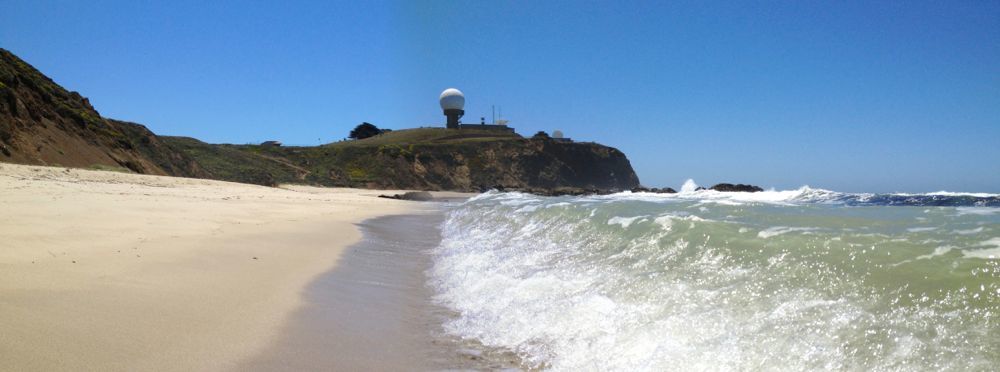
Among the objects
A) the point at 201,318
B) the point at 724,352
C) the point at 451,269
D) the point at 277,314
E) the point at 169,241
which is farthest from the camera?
the point at 451,269

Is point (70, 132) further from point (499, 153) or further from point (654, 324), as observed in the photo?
point (499, 153)

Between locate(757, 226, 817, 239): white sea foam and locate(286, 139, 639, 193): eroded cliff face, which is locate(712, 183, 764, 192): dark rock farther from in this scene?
locate(757, 226, 817, 239): white sea foam

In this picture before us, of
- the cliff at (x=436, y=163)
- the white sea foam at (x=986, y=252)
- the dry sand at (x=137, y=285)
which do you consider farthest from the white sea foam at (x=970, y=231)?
the cliff at (x=436, y=163)

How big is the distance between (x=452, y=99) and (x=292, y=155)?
32.0m

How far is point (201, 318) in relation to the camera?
4.00m

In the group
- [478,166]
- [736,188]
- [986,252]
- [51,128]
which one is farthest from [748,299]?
[478,166]

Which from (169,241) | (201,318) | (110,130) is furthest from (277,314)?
(110,130)

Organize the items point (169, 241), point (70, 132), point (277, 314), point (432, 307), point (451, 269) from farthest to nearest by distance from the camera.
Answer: point (70, 132), point (451, 269), point (169, 241), point (432, 307), point (277, 314)

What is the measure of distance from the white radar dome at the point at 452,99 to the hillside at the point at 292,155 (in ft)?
13.1

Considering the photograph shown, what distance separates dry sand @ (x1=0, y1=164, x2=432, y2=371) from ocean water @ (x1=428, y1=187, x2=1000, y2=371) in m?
Answer: 1.59

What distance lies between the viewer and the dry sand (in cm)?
315

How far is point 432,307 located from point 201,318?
6.89ft

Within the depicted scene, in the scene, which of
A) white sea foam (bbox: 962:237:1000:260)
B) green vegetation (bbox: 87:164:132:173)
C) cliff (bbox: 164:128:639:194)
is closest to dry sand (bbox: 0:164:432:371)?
white sea foam (bbox: 962:237:1000:260)

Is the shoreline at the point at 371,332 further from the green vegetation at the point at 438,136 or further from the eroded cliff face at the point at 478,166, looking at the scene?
the green vegetation at the point at 438,136
